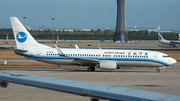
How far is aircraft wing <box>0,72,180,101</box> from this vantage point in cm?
880

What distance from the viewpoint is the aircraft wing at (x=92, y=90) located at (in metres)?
8.80

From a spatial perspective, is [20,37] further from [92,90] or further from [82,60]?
[92,90]

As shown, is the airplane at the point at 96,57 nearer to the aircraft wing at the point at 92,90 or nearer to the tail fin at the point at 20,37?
the tail fin at the point at 20,37

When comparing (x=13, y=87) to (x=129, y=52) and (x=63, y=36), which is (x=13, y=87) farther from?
(x=63, y=36)

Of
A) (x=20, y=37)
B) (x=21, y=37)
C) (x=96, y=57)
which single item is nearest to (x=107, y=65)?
(x=96, y=57)

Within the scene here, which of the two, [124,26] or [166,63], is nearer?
[166,63]

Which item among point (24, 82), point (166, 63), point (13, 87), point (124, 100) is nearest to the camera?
point (124, 100)

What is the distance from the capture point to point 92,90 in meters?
9.68

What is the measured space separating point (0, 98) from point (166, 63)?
78.9 feet

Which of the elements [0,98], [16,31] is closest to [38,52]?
[16,31]

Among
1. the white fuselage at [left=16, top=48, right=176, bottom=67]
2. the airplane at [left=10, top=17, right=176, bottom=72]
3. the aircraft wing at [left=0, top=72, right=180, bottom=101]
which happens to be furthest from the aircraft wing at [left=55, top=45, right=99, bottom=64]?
the aircraft wing at [left=0, top=72, right=180, bottom=101]

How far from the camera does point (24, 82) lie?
10.9m

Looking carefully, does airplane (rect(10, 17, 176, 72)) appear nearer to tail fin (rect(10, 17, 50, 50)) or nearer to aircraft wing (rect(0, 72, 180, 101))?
tail fin (rect(10, 17, 50, 50))

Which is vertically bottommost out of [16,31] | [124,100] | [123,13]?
[124,100]
